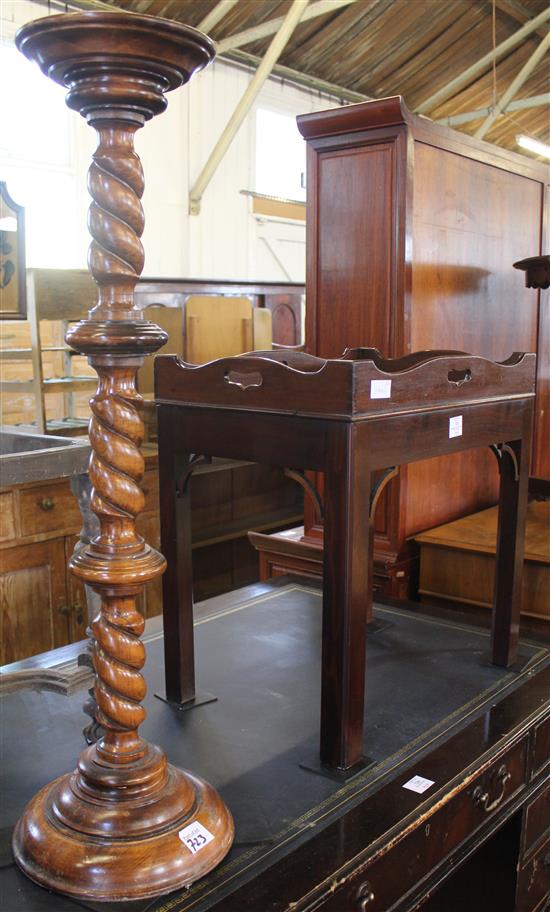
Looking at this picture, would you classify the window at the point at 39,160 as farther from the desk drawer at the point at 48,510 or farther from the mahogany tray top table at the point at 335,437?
the mahogany tray top table at the point at 335,437

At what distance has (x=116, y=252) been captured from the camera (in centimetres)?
110

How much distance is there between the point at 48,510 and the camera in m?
3.55

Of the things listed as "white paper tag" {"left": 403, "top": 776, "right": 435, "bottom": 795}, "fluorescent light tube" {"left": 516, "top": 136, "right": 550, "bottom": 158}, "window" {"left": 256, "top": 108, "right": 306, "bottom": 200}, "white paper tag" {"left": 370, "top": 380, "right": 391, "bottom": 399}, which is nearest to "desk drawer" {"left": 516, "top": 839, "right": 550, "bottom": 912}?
"white paper tag" {"left": 403, "top": 776, "right": 435, "bottom": 795}

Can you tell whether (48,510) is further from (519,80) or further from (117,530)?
(519,80)

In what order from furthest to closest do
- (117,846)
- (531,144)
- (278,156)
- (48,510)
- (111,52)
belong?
(278,156)
(531,144)
(48,510)
(117,846)
(111,52)

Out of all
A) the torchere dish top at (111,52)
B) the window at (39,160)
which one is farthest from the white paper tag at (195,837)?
the window at (39,160)

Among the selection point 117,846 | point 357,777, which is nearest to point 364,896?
point 357,777

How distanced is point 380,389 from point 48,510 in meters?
2.41

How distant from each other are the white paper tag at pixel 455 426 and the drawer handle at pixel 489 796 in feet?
2.11

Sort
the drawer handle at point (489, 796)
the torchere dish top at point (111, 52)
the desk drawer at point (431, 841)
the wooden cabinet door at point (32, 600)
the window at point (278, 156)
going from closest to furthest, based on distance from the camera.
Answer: the torchere dish top at point (111, 52)
the desk drawer at point (431, 841)
the drawer handle at point (489, 796)
the wooden cabinet door at point (32, 600)
the window at point (278, 156)

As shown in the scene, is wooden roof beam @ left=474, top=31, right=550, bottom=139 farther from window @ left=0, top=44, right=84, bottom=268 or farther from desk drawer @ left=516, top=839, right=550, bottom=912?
desk drawer @ left=516, top=839, right=550, bottom=912

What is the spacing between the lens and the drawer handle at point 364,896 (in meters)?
1.26

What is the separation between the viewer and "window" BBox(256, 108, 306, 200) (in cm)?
810

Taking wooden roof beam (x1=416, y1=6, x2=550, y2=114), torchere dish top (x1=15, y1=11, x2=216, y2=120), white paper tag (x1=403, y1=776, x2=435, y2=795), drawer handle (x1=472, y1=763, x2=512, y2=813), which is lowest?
drawer handle (x1=472, y1=763, x2=512, y2=813)
